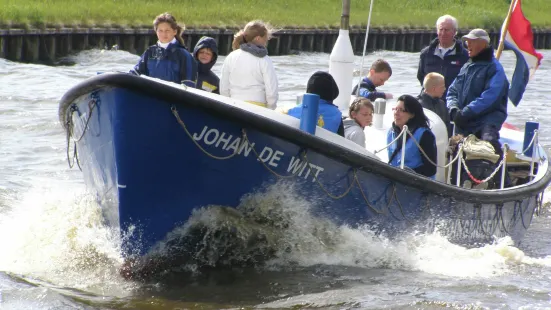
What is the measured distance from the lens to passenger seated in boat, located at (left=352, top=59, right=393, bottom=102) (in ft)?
29.6

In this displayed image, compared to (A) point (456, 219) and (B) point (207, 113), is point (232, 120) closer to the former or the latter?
(B) point (207, 113)

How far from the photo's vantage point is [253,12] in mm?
30969

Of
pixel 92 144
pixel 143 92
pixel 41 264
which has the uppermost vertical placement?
pixel 143 92

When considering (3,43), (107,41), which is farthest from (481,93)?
(107,41)

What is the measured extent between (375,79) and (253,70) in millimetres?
2118

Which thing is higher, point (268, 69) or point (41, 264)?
point (268, 69)

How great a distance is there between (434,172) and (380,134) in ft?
2.65

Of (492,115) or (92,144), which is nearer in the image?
(92,144)

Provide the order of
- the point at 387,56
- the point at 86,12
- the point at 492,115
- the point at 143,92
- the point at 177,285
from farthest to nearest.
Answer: the point at 387,56 < the point at 86,12 < the point at 492,115 < the point at 177,285 < the point at 143,92

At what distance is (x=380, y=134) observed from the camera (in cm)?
846

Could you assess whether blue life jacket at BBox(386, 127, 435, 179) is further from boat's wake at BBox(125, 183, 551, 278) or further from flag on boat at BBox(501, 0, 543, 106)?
flag on boat at BBox(501, 0, 543, 106)

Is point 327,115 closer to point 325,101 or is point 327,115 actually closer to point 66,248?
point 325,101

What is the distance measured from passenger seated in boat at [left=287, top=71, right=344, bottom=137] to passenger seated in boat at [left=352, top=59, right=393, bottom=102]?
6.45 feet

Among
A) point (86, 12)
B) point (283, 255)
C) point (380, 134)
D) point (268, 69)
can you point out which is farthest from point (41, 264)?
point (86, 12)
